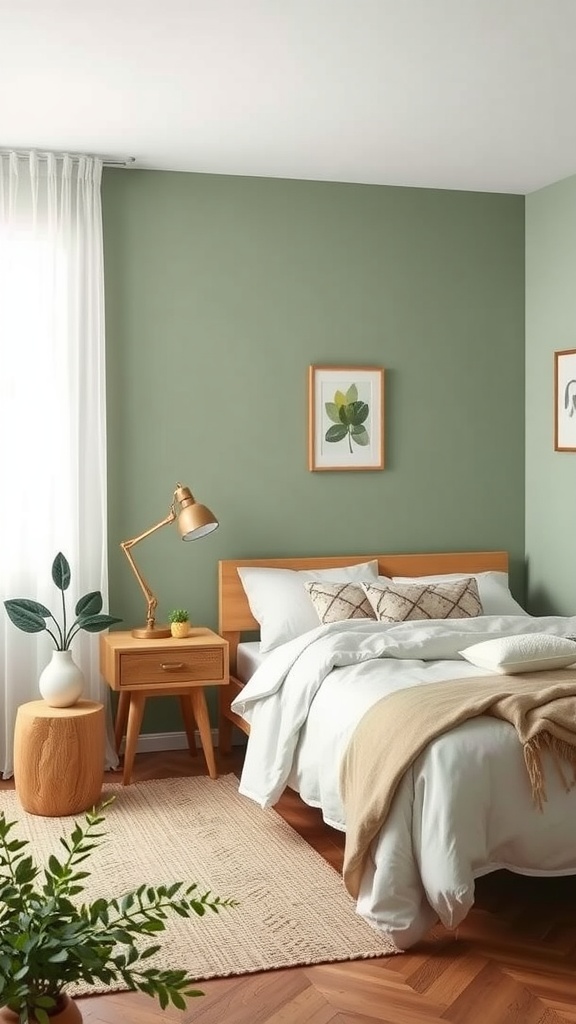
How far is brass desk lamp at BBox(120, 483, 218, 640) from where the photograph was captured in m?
4.72

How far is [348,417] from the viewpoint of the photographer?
17.7 ft

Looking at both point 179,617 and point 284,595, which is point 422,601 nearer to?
point 284,595

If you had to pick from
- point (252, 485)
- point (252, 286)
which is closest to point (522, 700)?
point (252, 485)

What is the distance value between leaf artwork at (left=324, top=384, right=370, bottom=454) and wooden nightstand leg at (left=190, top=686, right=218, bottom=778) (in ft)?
4.62

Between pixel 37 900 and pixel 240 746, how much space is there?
368 cm

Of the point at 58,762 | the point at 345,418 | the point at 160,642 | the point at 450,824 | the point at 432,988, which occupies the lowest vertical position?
the point at 432,988

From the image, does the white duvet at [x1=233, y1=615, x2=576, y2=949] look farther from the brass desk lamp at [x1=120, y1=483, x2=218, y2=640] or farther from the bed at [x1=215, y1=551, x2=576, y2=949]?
the brass desk lamp at [x1=120, y1=483, x2=218, y2=640]

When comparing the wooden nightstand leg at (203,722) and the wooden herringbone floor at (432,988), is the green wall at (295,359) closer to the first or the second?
the wooden nightstand leg at (203,722)

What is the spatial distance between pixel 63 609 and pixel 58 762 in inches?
26.7

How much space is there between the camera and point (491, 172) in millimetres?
5176

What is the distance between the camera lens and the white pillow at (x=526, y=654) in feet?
12.1

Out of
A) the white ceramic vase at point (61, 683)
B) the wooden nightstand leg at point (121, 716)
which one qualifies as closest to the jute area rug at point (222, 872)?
the wooden nightstand leg at point (121, 716)

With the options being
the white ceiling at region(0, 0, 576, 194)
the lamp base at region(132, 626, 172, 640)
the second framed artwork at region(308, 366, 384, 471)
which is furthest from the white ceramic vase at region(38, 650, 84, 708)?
the white ceiling at region(0, 0, 576, 194)

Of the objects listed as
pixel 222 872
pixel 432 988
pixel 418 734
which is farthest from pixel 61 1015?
pixel 222 872
